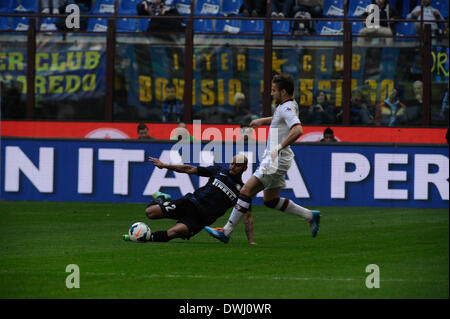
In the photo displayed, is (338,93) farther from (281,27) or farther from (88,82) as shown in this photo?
(88,82)

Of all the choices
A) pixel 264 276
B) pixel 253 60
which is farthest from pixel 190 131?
pixel 264 276

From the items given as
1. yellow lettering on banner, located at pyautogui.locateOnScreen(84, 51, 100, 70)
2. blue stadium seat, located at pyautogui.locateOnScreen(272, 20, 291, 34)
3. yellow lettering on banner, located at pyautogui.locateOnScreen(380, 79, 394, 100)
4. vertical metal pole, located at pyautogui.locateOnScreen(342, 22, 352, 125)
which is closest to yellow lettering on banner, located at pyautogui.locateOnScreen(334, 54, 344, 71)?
vertical metal pole, located at pyautogui.locateOnScreen(342, 22, 352, 125)

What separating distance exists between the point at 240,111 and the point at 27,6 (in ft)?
19.5

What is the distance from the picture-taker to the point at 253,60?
785 inches

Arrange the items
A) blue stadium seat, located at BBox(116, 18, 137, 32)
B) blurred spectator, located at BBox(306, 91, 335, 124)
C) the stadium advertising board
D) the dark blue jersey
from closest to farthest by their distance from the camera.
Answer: the dark blue jersey → the stadium advertising board → blurred spectator, located at BBox(306, 91, 335, 124) → blue stadium seat, located at BBox(116, 18, 137, 32)

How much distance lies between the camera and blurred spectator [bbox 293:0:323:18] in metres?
21.0

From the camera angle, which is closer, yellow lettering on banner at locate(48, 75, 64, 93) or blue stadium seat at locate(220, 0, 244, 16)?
yellow lettering on banner at locate(48, 75, 64, 93)

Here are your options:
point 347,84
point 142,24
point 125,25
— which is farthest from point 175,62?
point 347,84

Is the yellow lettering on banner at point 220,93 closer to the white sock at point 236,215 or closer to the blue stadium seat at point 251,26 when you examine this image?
the blue stadium seat at point 251,26

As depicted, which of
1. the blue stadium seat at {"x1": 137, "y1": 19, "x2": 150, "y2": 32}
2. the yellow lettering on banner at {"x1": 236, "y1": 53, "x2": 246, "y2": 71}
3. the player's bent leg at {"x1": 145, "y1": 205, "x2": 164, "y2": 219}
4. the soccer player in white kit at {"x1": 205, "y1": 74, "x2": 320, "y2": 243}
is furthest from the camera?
the blue stadium seat at {"x1": 137, "y1": 19, "x2": 150, "y2": 32}

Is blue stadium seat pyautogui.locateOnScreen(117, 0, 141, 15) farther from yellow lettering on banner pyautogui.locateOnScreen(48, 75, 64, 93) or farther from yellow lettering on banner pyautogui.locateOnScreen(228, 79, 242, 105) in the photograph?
yellow lettering on banner pyautogui.locateOnScreen(228, 79, 242, 105)

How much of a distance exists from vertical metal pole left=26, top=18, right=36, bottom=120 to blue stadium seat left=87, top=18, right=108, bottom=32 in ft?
5.30

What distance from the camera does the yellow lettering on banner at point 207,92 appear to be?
65.5 ft

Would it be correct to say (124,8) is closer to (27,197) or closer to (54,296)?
(27,197)
